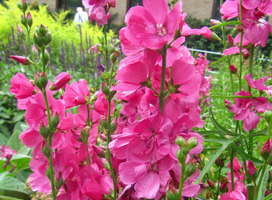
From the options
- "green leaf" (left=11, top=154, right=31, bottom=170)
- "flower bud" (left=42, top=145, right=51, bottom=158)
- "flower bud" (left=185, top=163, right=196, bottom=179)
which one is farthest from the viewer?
"green leaf" (left=11, top=154, right=31, bottom=170)

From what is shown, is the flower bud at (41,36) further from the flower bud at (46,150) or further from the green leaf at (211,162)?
the green leaf at (211,162)

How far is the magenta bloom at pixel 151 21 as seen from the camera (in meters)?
0.37

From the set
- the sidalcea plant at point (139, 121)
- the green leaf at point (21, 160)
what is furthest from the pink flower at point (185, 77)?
the green leaf at point (21, 160)

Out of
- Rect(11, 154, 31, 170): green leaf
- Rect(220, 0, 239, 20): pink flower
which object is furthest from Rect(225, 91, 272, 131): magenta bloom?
Rect(11, 154, 31, 170): green leaf

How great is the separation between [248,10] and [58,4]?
48.8 feet

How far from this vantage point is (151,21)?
0.39m

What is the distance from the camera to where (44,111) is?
0.48m

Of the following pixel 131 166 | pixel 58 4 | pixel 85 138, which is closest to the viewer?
pixel 131 166

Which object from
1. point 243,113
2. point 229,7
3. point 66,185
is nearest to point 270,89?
point 243,113

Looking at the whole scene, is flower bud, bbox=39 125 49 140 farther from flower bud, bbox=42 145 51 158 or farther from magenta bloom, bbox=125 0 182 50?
magenta bloom, bbox=125 0 182 50

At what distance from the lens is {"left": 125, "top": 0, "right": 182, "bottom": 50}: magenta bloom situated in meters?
0.37

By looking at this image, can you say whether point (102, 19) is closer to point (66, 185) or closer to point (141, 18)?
point (141, 18)

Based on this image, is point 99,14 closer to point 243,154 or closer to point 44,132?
point 44,132

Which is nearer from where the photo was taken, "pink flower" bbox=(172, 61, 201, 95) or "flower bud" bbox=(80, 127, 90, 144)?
"pink flower" bbox=(172, 61, 201, 95)
